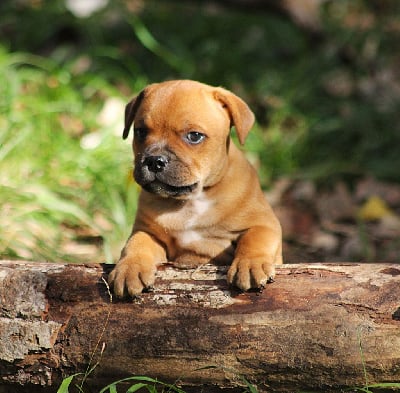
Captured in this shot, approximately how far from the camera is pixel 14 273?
4.07 m

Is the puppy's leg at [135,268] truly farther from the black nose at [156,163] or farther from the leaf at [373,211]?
the leaf at [373,211]

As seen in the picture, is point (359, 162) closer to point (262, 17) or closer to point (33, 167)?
point (262, 17)

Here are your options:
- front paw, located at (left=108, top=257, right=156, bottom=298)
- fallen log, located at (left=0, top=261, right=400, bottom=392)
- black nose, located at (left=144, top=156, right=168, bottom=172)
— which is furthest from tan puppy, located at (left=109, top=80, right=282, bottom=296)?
fallen log, located at (left=0, top=261, right=400, bottom=392)

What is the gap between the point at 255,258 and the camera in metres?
4.14

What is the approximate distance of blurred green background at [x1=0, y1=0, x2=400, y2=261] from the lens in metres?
6.60

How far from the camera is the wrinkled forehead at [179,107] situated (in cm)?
450

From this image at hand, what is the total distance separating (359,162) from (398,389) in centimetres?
509

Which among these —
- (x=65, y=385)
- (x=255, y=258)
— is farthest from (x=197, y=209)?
(x=65, y=385)

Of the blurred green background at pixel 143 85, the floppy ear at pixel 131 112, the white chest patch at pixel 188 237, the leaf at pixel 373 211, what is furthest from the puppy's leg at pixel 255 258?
the leaf at pixel 373 211

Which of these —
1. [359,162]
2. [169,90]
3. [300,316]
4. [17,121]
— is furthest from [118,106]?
[300,316]

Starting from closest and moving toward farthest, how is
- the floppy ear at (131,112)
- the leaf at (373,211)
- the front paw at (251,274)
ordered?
the front paw at (251,274) → the floppy ear at (131,112) → the leaf at (373,211)

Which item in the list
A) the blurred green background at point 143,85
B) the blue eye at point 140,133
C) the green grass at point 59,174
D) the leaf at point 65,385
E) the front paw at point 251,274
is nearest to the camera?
the leaf at point 65,385

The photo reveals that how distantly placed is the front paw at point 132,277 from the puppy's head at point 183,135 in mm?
550

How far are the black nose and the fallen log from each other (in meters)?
0.66
